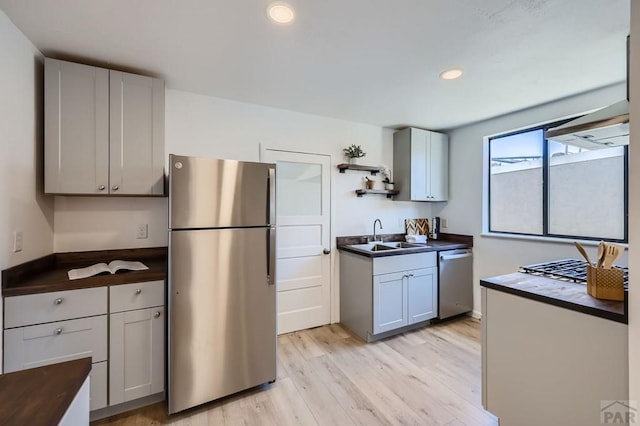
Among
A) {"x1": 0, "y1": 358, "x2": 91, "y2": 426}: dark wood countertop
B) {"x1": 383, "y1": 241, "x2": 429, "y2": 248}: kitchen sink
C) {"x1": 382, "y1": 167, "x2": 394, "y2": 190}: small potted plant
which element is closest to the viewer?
{"x1": 0, "y1": 358, "x2": 91, "y2": 426}: dark wood countertop

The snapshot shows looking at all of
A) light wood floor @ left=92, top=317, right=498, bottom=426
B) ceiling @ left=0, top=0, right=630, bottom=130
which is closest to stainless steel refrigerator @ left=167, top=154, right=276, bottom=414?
light wood floor @ left=92, top=317, right=498, bottom=426

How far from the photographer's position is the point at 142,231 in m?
2.33

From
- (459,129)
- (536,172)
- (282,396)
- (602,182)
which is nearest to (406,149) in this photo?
(459,129)

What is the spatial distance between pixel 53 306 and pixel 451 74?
3.14 m

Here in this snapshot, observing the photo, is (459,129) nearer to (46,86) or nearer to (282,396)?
(282,396)

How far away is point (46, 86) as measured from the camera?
1795mm

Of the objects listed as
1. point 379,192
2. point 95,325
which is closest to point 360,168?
point 379,192

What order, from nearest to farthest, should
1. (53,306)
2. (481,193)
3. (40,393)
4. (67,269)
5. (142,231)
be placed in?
1. (40,393)
2. (53,306)
3. (67,269)
4. (142,231)
5. (481,193)

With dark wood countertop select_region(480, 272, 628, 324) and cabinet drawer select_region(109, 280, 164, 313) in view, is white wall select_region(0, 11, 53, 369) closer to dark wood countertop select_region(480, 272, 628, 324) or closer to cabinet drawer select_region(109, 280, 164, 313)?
cabinet drawer select_region(109, 280, 164, 313)

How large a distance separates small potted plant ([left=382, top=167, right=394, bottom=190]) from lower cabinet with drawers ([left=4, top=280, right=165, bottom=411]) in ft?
9.00

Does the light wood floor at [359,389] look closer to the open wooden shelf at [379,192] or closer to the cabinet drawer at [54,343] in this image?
the cabinet drawer at [54,343]

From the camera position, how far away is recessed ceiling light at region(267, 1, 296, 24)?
4.66ft

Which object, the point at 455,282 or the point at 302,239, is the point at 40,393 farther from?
the point at 455,282

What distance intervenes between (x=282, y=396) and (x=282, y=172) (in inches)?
79.9
